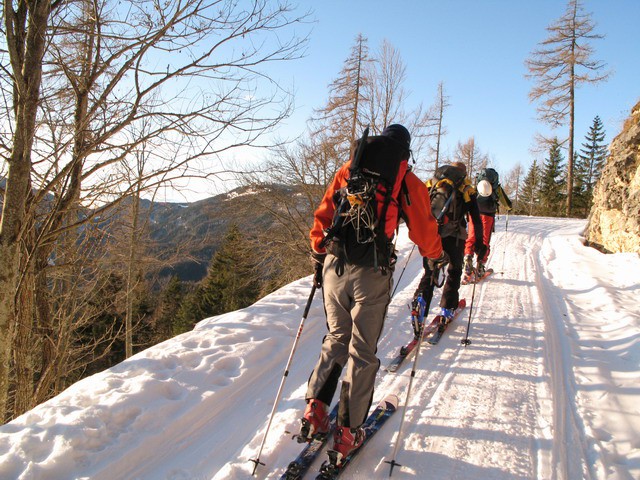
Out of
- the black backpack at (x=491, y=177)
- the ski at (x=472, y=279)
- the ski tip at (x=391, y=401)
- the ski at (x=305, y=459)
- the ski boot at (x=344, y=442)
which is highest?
the black backpack at (x=491, y=177)

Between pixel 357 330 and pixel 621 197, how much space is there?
10749 mm

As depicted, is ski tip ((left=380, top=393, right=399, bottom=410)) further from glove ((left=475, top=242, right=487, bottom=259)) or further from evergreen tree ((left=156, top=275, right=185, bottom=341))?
evergreen tree ((left=156, top=275, right=185, bottom=341))

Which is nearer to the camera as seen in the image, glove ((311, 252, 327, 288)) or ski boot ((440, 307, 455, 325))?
glove ((311, 252, 327, 288))

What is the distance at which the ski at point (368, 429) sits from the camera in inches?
99.1

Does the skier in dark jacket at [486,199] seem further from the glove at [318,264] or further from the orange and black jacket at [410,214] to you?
the glove at [318,264]

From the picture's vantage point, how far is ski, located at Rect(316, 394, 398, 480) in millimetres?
2518

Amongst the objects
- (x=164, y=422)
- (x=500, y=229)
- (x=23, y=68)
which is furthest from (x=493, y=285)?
(x=500, y=229)

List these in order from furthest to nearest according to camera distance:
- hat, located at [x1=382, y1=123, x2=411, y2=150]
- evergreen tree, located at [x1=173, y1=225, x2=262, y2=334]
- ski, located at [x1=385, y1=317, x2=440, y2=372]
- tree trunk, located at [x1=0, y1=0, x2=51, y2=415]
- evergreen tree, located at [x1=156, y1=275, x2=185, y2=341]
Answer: evergreen tree, located at [x1=156, y1=275, x2=185, y2=341], evergreen tree, located at [x1=173, y1=225, x2=262, y2=334], ski, located at [x1=385, y1=317, x2=440, y2=372], tree trunk, located at [x1=0, y1=0, x2=51, y2=415], hat, located at [x1=382, y1=123, x2=411, y2=150]

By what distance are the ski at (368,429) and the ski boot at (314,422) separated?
195mm

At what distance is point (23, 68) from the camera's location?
3348mm

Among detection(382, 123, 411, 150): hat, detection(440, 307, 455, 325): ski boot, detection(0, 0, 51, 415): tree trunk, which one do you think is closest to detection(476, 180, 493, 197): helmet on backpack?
detection(440, 307, 455, 325): ski boot

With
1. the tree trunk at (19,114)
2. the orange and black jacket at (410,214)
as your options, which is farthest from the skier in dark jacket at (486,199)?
the tree trunk at (19,114)

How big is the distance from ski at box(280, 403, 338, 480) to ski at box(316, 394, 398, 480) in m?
0.12

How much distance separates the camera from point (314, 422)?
2.70 metres
